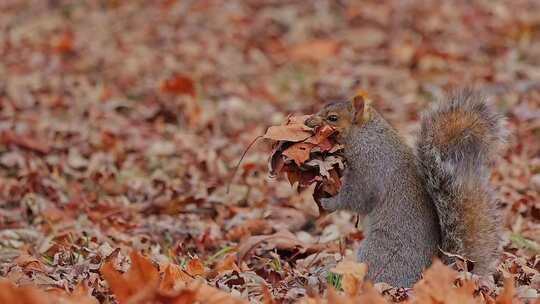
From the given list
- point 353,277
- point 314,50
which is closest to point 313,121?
point 353,277

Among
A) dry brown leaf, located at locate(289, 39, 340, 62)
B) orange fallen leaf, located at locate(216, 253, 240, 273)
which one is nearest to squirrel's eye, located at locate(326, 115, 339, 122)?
orange fallen leaf, located at locate(216, 253, 240, 273)

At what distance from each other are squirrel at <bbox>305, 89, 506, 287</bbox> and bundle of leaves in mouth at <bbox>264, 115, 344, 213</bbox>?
79mm

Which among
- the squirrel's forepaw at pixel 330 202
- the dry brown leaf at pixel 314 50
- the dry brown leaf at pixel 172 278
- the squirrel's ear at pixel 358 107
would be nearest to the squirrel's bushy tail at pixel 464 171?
the squirrel's ear at pixel 358 107

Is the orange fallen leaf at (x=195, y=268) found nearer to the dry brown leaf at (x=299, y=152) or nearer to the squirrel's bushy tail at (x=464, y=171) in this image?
the dry brown leaf at (x=299, y=152)

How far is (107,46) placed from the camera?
9414 millimetres

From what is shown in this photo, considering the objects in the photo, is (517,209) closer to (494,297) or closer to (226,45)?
(494,297)

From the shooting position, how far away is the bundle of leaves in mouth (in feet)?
13.0

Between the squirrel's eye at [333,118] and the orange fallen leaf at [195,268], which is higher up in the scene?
the squirrel's eye at [333,118]

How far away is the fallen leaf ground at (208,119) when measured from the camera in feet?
13.7

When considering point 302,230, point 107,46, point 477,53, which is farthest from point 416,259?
point 107,46

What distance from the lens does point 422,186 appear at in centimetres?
406

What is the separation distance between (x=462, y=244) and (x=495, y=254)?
16 cm

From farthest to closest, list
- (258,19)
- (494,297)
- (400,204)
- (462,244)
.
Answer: (258,19)
(400,204)
(462,244)
(494,297)

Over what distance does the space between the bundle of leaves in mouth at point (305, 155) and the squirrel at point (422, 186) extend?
0.26 feet
